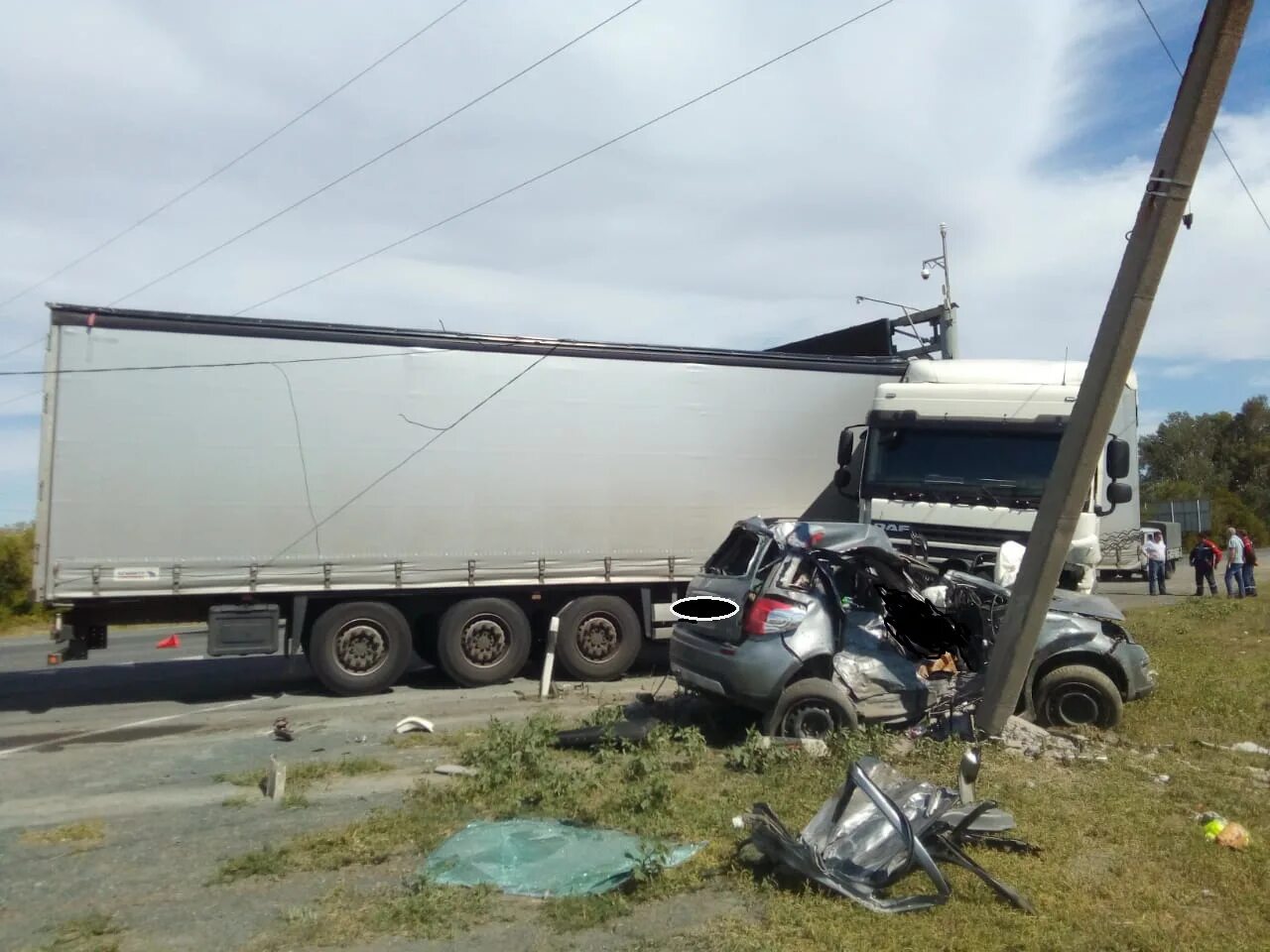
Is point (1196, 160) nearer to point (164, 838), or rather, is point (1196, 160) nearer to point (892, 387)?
point (892, 387)

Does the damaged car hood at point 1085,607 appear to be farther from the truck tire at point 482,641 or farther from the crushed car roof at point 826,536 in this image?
the truck tire at point 482,641

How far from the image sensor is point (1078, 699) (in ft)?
27.0

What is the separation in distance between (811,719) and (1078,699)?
2126 mm

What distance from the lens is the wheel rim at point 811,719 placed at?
7.65 metres

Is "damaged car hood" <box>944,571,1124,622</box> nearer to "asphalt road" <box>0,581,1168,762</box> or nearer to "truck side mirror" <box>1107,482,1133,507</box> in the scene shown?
"truck side mirror" <box>1107,482,1133,507</box>

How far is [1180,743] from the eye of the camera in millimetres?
7914

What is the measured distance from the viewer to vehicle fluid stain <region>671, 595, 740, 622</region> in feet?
27.0

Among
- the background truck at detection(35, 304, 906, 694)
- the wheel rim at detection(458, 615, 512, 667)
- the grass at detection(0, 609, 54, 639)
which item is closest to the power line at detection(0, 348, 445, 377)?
the background truck at detection(35, 304, 906, 694)

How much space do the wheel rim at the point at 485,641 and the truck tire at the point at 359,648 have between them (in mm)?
665

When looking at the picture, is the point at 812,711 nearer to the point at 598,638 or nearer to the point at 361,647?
the point at 598,638

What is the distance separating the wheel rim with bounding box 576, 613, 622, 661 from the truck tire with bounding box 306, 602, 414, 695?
202cm

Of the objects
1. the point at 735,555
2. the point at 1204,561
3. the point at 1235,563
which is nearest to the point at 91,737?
the point at 735,555

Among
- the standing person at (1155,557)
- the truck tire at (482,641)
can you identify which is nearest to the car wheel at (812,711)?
the truck tire at (482,641)

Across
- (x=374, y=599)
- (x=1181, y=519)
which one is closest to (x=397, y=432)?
(x=374, y=599)
